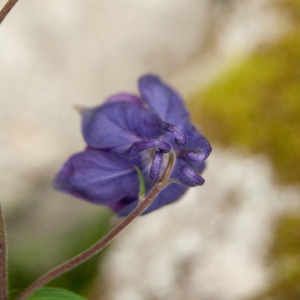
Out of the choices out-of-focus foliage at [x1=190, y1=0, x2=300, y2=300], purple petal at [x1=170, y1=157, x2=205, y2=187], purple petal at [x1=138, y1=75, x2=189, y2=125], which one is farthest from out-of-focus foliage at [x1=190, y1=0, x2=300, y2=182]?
purple petal at [x1=170, y1=157, x2=205, y2=187]

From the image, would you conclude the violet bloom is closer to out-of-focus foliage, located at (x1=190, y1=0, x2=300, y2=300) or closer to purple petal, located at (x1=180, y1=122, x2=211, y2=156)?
purple petal, located at (x1=180, y1=122, x2=211, y2=156)

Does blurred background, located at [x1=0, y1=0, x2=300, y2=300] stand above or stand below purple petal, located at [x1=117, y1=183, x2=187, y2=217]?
above

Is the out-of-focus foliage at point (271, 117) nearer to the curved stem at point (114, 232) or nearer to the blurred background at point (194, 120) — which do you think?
the blurred background at point (194, 120)

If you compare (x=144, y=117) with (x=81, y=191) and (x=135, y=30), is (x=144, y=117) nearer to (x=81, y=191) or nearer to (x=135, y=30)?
(x=81, y=191)

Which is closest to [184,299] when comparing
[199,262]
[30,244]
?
[199,262]

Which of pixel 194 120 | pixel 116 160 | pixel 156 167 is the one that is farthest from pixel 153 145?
pixel 194 120

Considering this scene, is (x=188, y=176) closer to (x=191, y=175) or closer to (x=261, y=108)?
(x=191, y=175)
